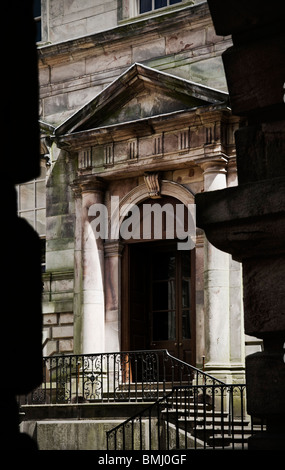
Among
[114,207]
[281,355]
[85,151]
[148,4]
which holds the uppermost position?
[148,4]

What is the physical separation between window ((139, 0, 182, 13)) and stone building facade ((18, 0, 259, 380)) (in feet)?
0.09

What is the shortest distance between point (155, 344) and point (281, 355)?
44.2 feet

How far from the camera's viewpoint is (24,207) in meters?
20.0

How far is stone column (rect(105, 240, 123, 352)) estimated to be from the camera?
17703 mm

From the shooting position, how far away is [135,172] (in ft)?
58.4

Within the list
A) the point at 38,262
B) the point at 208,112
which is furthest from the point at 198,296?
the point at 38,262

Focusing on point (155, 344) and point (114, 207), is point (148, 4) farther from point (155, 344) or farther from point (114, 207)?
point (155, 344)

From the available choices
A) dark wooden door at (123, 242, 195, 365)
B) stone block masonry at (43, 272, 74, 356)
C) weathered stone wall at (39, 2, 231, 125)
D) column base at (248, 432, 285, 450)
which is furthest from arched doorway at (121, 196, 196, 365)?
column base at (248, 432, 285, 450)

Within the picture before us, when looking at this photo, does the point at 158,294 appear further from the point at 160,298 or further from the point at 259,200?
the point at 259,200

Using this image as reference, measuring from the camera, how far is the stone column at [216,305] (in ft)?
52.5

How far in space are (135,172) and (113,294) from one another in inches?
104

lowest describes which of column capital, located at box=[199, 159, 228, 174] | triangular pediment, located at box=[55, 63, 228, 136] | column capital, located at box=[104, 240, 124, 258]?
column capital, located at box=[104, 240, 124, 258]

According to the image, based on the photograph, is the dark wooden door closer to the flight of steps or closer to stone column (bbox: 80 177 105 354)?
stone column (bbox: 80 177 105 354)

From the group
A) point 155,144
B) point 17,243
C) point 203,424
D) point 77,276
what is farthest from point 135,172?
point 17,243
